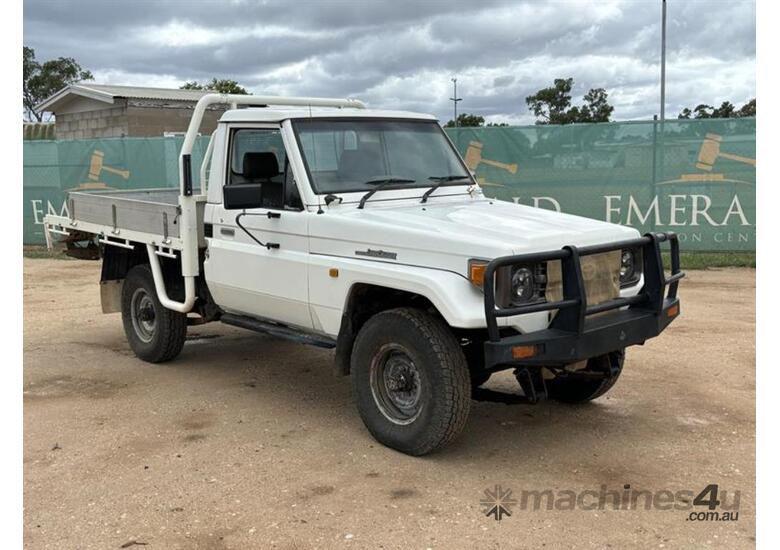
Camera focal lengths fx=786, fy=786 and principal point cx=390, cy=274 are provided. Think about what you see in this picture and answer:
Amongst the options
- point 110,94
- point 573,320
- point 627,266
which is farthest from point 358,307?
point 110,94

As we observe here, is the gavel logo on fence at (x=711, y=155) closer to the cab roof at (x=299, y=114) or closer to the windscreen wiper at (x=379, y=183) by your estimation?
the cab roof at (x=299, y=114)

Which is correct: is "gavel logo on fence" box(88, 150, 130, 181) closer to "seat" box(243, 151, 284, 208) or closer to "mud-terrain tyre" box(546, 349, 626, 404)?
"seat" box(243, 151, 284, 208)

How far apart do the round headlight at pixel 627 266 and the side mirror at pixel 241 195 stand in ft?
8.30

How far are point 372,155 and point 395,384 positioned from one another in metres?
1.83

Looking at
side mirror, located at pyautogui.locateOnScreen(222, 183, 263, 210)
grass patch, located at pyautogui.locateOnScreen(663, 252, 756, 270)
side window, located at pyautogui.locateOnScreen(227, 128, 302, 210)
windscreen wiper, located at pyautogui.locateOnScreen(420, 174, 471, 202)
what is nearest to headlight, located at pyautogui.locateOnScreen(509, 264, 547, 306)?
windscreen wiper, located at pyautogui.locateOnScreen(420, 174, 471, 202)

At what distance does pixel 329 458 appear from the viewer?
4973 mm

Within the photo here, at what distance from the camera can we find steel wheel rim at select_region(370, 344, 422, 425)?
4.91m

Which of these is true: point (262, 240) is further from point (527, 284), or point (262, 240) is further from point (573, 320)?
point (573, 320)

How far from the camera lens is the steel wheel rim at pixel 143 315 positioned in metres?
7.39

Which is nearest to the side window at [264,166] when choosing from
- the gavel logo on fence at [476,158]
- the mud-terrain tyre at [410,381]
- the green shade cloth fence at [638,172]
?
the mud-terrain tyre at [410,381]

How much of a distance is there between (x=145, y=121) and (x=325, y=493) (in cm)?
2407

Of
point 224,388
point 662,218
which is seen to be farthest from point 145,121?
point 224,388

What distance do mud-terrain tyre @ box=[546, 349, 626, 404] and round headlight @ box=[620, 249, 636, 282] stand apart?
0.59 metres

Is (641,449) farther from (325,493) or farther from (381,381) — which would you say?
(325,493)
